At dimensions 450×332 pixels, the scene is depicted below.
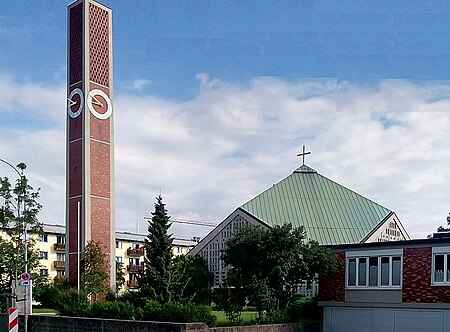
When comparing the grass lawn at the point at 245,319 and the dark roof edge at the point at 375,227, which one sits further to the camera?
the dark roof edge at the point at 375,227

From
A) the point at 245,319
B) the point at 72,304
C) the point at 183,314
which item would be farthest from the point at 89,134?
the point at 183,314

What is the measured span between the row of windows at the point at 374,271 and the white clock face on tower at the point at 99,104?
81.3 ft

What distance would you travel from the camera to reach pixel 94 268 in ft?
136

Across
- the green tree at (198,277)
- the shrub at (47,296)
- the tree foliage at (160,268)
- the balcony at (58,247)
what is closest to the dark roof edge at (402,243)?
the tree foliage at (160,268)

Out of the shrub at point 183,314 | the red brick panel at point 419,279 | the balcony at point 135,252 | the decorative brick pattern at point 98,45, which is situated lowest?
the balcony at point 135,252

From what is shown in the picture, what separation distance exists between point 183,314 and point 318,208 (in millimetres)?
23204

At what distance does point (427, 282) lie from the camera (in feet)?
76.4

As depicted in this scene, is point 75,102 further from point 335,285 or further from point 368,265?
point 368,265

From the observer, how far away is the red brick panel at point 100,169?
145 ft

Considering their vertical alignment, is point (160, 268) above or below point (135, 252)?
above

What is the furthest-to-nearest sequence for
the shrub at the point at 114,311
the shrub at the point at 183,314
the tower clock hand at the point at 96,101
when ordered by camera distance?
the tower clock hand at the point at 96,101 < the shrub at the point at 114,311 < the shrub at the point at 183,314

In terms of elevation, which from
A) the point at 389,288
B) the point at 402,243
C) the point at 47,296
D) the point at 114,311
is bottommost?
the point at 47,296

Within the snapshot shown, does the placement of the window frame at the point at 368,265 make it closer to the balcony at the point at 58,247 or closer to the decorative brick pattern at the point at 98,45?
the decorative brick pattern at the point at 98,45

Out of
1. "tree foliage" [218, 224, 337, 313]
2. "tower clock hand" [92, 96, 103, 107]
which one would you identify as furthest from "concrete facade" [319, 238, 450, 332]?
"tower clock hand" [92, 96, 103, 107]
